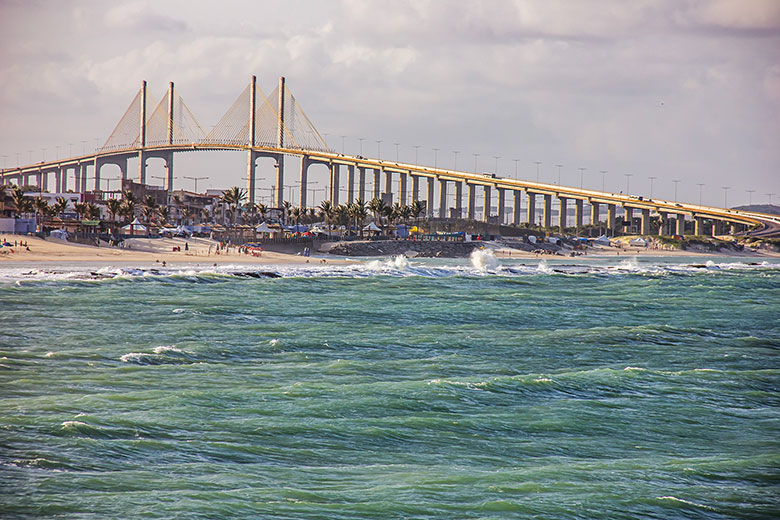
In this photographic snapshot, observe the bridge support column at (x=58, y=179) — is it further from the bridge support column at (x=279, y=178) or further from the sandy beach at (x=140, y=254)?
the sandy beach at (x=140, y=254)

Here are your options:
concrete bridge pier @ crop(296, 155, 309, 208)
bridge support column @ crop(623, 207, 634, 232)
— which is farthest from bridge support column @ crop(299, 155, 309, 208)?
bridge support column @ crop(623, 207, 634, 232)

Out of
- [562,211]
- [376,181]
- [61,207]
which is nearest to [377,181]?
[376,181]

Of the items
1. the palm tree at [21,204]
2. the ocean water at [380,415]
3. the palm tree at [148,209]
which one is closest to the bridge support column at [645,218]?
the palm tree at [148,209]

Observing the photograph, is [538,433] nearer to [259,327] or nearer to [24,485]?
[24,485]

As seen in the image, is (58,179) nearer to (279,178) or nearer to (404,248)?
(279,178)

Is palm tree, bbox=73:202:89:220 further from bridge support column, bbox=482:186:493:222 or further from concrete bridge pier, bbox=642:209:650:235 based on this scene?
concrete bridge pier, bbox=642:209:650:235

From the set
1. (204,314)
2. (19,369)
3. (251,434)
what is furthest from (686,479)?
(204,314)
